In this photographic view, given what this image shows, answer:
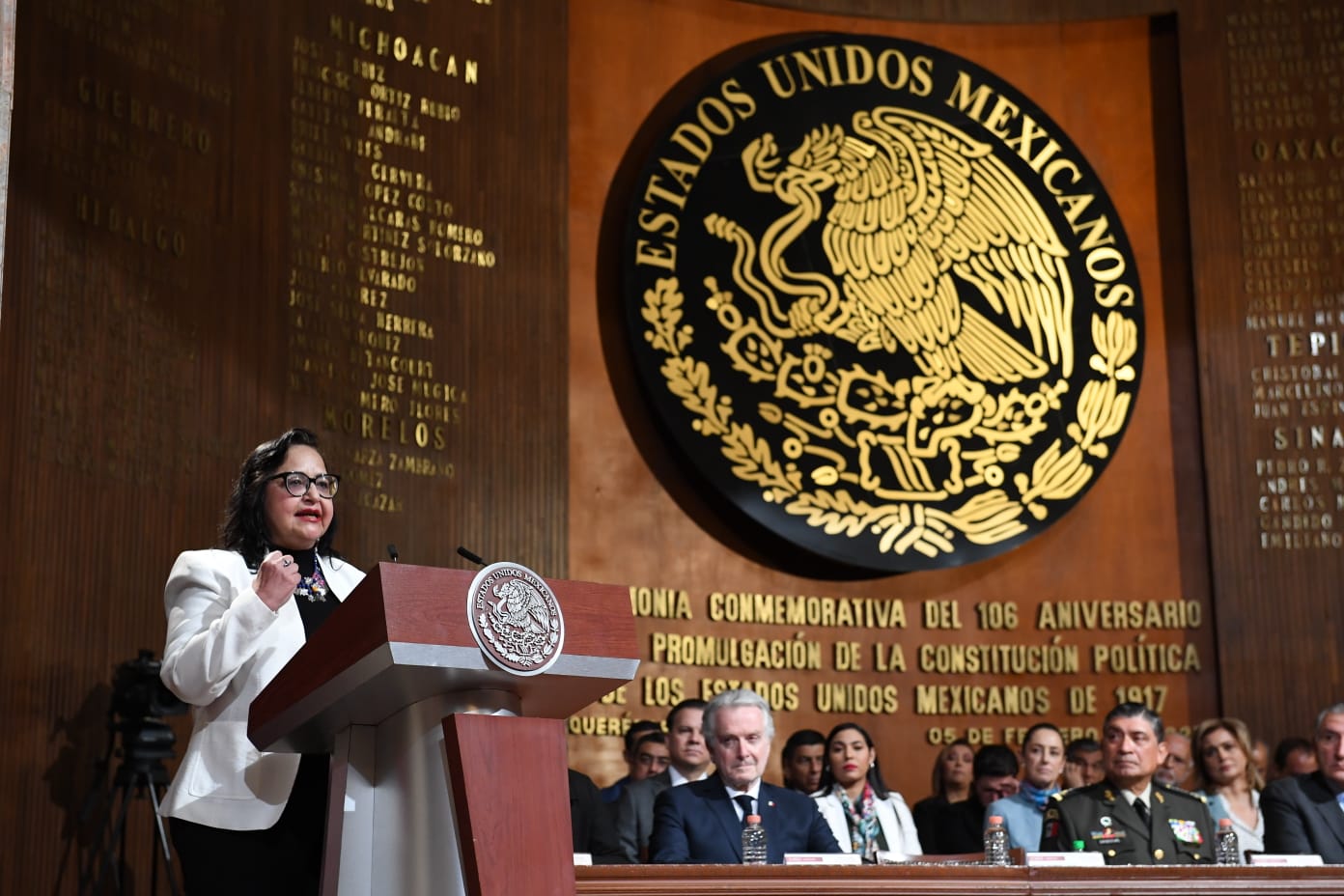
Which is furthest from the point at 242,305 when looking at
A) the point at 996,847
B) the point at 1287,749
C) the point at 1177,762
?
the point at 1287,749

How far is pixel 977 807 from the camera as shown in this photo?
637 cm

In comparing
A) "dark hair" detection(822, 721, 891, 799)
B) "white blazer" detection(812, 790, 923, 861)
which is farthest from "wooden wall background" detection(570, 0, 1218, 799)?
"white blazer" detection(812, 790, 923, 861)

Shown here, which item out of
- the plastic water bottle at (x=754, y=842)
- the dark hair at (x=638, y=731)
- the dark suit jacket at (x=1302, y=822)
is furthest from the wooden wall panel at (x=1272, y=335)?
the plastic water bottle at (x=754, y=842)

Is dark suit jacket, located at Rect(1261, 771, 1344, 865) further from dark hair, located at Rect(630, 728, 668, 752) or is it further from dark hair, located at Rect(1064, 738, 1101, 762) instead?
dark hair, located at Rect(630, 728, 668, 752)

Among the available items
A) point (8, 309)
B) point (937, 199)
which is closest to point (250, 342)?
point (8, 309)

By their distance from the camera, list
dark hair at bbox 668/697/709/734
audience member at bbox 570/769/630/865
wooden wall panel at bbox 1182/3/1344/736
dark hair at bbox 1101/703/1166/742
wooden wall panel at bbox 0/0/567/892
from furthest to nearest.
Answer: wooden wall panel at bbox 1182/3/1344/736
dark hair at bbox 668/697/709/734
audience member at bbox 570/769/630/865
dark hair at bbox 1101/703/1166/742
wooden wall panel at bbox 0/0/567/892

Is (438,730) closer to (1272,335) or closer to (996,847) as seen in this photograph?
(996,847)

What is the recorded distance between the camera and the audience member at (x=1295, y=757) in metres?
6.53

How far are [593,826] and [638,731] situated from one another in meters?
0.73

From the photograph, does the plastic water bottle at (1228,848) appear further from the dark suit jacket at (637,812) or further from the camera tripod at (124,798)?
the camera tripod at (124,798)

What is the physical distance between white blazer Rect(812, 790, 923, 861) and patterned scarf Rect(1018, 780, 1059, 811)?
18.3 inches

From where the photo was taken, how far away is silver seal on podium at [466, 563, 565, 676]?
6.70 ft

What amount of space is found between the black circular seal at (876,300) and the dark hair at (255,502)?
4381mm

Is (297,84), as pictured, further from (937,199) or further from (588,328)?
(937,199)
